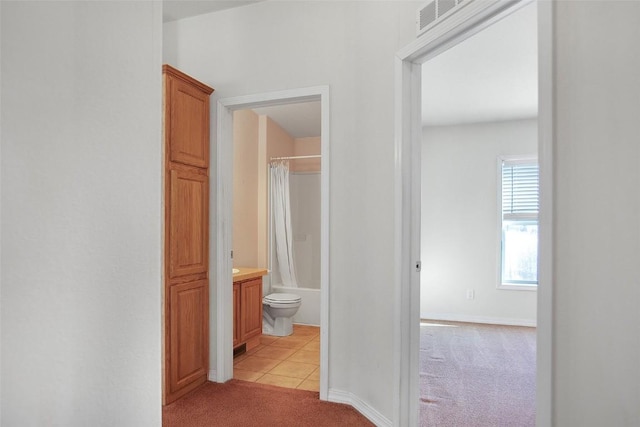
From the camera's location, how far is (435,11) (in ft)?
6.31

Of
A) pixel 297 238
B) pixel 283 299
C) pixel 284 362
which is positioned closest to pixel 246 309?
pixel 284 362

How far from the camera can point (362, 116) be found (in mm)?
2549

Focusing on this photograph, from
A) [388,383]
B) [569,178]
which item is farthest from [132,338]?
[388,383]

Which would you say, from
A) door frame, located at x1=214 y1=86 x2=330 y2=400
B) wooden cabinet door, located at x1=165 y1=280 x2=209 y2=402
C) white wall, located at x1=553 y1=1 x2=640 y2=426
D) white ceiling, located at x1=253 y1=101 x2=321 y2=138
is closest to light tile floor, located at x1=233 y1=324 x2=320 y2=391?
door frame, located at x1=214 y1=86 x2=330 y2=400

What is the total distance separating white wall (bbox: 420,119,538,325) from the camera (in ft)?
16.6

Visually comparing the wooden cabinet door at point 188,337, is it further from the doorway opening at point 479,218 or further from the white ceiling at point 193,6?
the doorway opening at point 479,218

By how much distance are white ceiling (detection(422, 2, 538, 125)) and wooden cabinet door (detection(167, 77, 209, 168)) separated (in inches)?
77.5

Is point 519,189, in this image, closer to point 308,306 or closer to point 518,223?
point 518,223

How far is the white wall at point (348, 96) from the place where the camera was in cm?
233

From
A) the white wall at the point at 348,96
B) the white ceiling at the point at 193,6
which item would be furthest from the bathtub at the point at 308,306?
the white ceiling at the point at 193,6

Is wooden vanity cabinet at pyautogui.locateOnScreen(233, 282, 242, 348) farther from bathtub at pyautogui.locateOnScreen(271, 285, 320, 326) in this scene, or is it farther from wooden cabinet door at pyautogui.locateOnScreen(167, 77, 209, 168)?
bathtub at pyautogui.locateOnScreen(271, 285, 320, 326)

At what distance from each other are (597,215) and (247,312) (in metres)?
3.06

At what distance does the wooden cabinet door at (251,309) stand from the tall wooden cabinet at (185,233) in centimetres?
70

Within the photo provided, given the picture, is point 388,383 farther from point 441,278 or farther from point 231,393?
point 441,278
